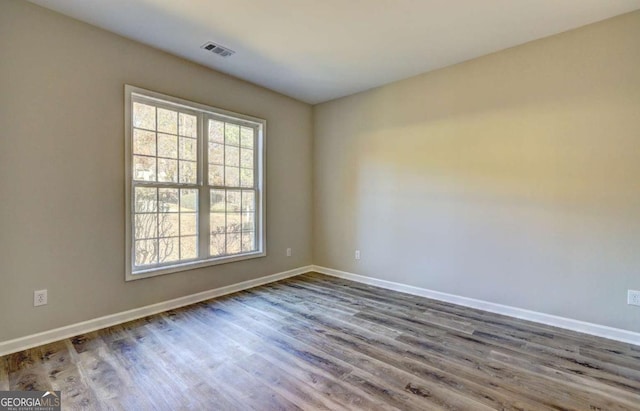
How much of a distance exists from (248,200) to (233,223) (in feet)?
1.29

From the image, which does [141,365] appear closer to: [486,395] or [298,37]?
[486,395]

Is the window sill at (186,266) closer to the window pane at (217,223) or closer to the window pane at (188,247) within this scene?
the window pane at (188,247)

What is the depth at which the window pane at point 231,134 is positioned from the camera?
3799mm

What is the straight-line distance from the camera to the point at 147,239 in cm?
309

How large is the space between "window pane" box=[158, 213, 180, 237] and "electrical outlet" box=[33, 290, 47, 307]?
1.01 metres

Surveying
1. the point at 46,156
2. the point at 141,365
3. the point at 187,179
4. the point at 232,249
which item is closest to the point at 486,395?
the point at 141,365

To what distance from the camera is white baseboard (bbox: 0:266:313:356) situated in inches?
92.0

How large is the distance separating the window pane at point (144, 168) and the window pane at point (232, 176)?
0.87 meters

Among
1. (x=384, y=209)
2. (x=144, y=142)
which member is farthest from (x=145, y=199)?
(x=384, y=209)

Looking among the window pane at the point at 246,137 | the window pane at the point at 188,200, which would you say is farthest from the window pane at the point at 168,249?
the window pane at the point at 246,137

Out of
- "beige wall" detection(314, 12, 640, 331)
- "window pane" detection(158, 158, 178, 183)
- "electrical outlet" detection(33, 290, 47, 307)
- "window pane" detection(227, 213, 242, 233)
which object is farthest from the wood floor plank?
"window pane" detection(158, 158, 178, 183)

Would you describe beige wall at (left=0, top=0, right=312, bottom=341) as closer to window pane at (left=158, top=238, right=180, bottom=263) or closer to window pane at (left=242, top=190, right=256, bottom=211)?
window pane at (left=158, top=238, right=180, bottom=263)

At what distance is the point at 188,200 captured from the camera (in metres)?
3.42

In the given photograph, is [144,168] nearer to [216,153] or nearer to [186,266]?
[216,153]
